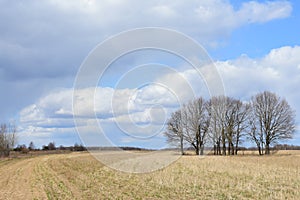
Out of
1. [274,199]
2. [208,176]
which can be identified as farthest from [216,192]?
[208,176]

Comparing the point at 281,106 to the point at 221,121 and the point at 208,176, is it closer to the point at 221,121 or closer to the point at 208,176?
the point at 221,121

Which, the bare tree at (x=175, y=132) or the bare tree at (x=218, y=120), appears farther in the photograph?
the bare tree at (x=218, y=120)

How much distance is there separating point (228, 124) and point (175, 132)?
1200 centimetres

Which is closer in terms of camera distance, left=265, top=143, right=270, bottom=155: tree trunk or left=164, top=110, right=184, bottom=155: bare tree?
left=164, top=110, right=184, bottom=155: bare tree

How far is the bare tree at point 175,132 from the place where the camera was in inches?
2527

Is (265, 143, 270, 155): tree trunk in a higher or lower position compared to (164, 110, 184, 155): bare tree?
lower

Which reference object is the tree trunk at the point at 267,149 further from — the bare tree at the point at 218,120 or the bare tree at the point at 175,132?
the bare tree at the point at 175,132

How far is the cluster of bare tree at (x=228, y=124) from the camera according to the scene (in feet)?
211

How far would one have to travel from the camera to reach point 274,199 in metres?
14.4

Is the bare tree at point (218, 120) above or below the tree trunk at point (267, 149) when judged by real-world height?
above

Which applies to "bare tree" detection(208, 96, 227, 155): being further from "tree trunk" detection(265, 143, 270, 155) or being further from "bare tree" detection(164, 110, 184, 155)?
"tree trunk" detection(265, 143, 270, 155)

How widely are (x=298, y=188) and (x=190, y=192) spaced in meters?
5.17

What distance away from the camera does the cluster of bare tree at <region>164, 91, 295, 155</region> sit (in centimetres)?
6419

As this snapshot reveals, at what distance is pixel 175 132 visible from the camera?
64.5 m
